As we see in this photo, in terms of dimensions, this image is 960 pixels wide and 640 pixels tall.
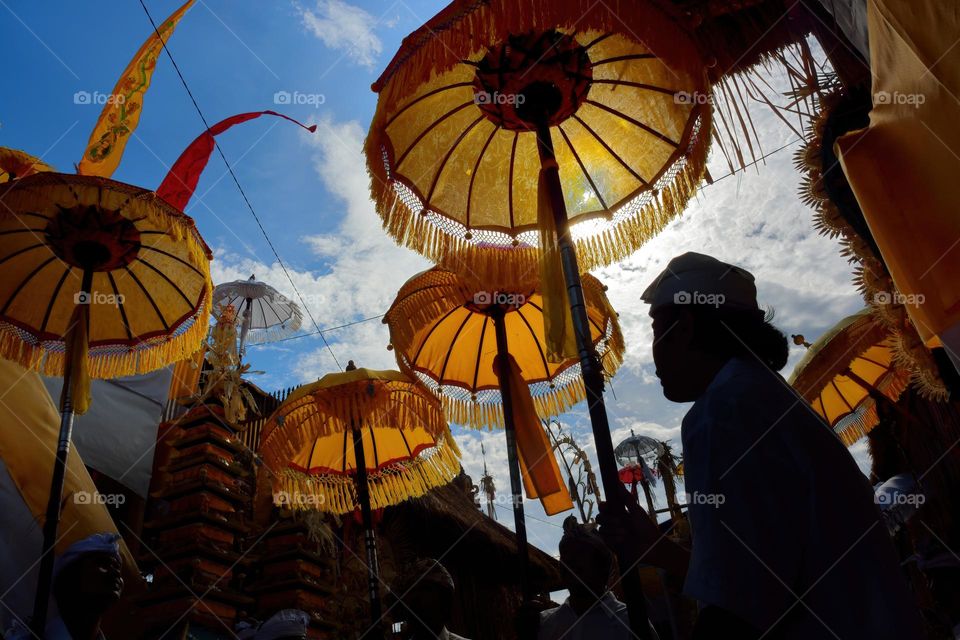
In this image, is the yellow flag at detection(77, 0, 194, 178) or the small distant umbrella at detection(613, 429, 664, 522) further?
the small distant umbrella at detection(613, 429, 664, 522)

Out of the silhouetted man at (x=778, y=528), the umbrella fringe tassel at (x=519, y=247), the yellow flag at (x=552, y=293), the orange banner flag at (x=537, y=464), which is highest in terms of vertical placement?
the umbrella fringe tassel at (x=519, y=247)

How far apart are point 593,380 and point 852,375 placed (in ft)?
17.8

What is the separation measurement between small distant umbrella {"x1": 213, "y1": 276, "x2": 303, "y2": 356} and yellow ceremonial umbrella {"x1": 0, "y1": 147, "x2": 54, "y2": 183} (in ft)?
21.0

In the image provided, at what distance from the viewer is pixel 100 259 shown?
4.21 m

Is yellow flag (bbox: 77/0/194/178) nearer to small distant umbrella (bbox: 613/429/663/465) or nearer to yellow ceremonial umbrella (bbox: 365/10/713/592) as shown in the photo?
yellow ceremonial umbrella (bbox: 365/10/713/592)

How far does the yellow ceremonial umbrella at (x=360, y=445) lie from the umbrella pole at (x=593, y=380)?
2.48 m

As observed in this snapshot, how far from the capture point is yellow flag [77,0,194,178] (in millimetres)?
Result: 5246

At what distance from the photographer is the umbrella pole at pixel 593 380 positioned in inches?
71.3

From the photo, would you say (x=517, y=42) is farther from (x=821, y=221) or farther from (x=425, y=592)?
(x=425, y=592)

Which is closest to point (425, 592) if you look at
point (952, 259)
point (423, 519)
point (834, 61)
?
point (952, 259)

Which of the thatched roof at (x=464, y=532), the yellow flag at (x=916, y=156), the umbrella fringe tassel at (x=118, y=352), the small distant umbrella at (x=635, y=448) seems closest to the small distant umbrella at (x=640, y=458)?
the small distant umbrella at (x=635, y=448)

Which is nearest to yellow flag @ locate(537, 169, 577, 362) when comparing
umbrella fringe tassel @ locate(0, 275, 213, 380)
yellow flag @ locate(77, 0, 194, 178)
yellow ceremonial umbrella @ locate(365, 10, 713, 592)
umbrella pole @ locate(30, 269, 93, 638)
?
yellow ceremonial umbrella @ locate(365, 10, 713, 592)

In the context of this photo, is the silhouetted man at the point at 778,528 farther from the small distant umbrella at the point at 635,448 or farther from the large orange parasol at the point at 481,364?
the small distant umbrella at the point at 635,448

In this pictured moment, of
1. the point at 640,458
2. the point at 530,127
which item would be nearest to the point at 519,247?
the point at 530,127
